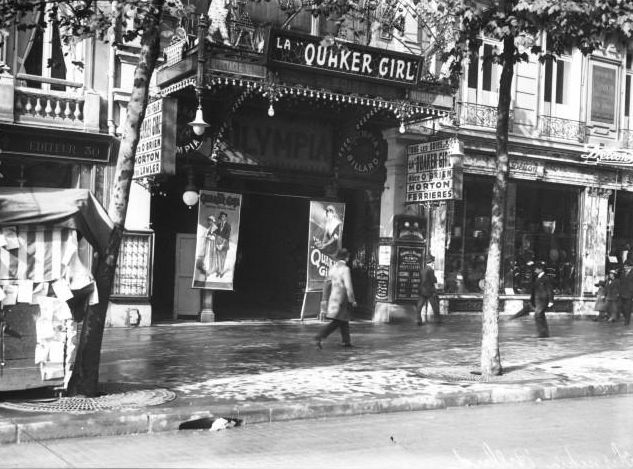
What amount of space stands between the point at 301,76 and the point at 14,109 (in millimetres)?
5545

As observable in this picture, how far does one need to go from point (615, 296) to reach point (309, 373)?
13385 mm

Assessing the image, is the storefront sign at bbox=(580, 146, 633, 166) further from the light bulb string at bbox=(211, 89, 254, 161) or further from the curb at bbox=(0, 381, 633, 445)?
the curb at bbox=(0, 381, 633, 445)

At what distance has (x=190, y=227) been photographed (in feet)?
58.3

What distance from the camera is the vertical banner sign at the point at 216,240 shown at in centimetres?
1639

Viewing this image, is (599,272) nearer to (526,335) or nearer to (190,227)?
(526,335)

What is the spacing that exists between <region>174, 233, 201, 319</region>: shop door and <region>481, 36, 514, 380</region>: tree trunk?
7.86m

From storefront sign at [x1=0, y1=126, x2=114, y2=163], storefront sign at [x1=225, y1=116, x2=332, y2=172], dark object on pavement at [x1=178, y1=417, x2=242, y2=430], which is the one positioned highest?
storefront sign at [x1=225, y1=116, x2=332, y2=172]

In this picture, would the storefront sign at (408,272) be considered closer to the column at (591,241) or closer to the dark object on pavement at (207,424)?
the column at (591,241)

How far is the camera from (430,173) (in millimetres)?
18062

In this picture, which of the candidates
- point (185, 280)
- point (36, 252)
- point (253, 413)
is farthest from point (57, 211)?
point (185, 280)

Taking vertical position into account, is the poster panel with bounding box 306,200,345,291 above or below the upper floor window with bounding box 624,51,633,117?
below

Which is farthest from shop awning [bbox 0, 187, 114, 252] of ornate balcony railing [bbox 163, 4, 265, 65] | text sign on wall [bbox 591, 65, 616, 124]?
text sign on wall [bbox 591, 65, 616, 124]

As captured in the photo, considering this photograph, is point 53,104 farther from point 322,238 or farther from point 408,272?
point 408,272

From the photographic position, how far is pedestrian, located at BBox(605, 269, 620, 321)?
20953 mm
